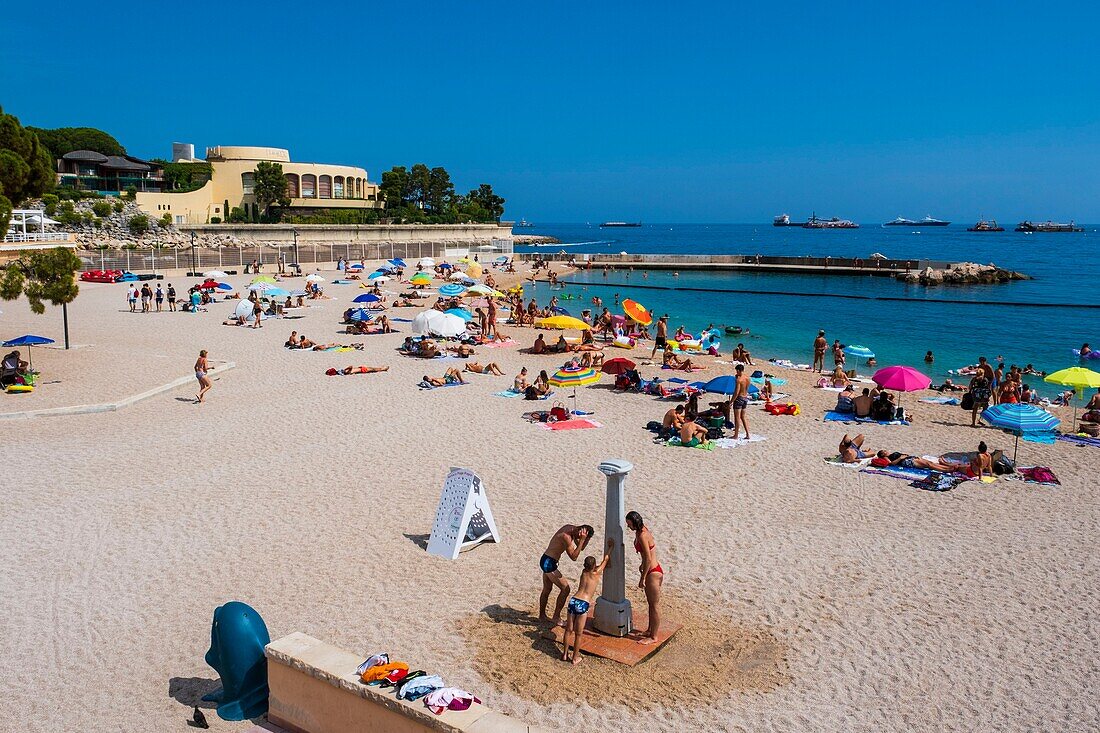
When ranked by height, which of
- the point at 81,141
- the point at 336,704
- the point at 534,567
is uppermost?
the point at 81,141

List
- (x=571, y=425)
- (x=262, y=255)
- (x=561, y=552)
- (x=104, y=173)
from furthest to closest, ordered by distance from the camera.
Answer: (x=104, y=173)
(x=262, y=255)
(x=571, y=425)
(x=561, y=552)

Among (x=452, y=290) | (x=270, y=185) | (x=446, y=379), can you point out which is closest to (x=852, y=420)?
(x=446, y=379)

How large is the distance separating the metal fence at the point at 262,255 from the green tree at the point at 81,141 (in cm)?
4097

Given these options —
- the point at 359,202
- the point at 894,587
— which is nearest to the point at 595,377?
the point at 894,587

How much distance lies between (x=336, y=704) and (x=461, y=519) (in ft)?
11.6

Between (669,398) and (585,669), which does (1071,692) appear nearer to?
(585,669)

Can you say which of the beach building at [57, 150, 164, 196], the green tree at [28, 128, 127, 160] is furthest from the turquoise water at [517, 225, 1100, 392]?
the green tree at [28, 128, 127, 160]

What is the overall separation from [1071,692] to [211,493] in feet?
31.5

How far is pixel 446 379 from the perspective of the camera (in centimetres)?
1872

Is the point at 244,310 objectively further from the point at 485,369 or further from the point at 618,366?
the point at 618,366

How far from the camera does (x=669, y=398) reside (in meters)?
17.5

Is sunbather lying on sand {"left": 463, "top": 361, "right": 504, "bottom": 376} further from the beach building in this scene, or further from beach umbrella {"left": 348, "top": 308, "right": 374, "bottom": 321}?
the beach building

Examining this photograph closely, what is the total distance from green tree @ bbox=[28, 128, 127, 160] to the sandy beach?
8228 centimetres

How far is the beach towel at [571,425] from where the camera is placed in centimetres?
1479
